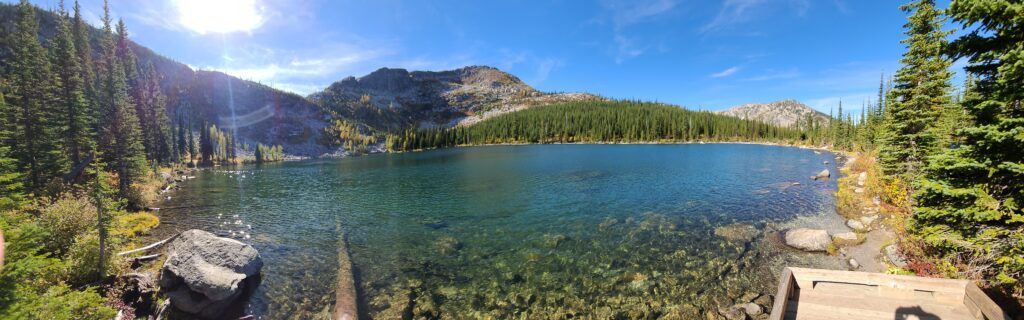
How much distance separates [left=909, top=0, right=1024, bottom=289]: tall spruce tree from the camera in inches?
338

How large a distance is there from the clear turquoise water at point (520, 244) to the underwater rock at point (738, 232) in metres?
0.58

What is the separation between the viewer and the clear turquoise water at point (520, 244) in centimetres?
1570

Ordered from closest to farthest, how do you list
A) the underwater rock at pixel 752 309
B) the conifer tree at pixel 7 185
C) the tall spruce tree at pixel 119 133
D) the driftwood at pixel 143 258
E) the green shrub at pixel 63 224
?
the conifer tree at pixel 7 185 < the underwater rock at pixel 752 309 < the green shrub at pixel 63 224 < the driftwood at pixel 143 258 < the tall spruce tree at pixel 119 133

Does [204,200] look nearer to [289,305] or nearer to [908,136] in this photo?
[289,305]

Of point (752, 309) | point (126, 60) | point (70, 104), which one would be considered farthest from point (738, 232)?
point (126, 60)

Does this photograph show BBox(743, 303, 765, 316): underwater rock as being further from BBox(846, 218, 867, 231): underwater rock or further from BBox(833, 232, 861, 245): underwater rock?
BBox(846, 218, 867, 231): underwater rock

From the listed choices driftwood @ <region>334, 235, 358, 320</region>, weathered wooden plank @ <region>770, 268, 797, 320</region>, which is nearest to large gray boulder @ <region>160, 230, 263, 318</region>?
driftwood @ <region>334, 235, 358, 320</region>

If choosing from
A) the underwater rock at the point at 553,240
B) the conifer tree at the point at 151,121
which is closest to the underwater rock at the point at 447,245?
the underwater rock at the point at 553,240

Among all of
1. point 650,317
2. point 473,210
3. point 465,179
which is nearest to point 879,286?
point 650,317

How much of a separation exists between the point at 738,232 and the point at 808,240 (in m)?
3.84

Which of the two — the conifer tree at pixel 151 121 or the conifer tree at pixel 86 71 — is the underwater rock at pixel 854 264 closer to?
the conifer tree at pixel 86 71

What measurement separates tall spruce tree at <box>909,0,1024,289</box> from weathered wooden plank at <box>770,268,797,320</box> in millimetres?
4464

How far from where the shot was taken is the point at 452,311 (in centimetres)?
1505

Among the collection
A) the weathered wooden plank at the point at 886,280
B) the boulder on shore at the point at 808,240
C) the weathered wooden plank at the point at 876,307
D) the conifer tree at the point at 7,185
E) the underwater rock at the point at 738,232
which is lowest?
the underwater rock at the point at 738,232
